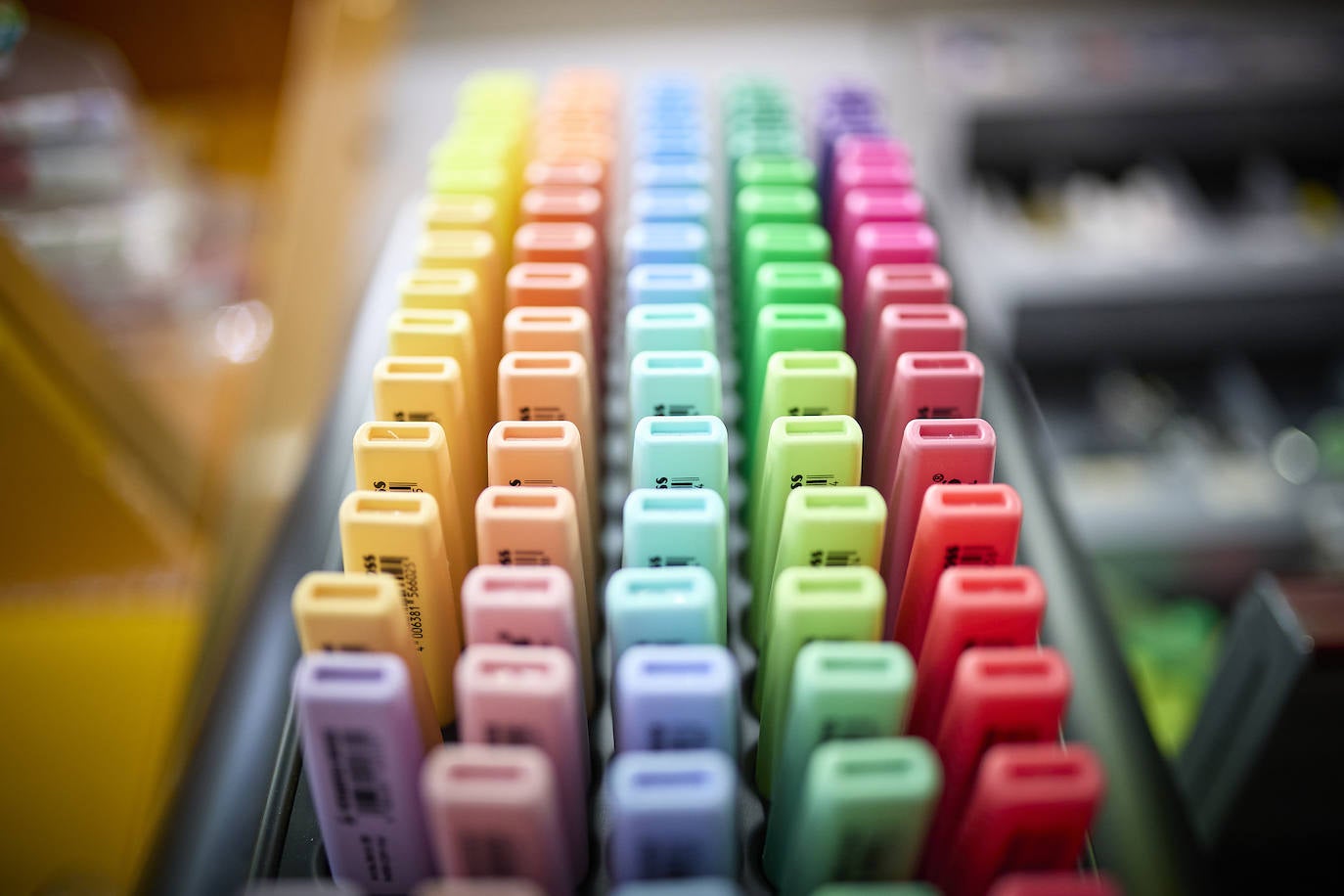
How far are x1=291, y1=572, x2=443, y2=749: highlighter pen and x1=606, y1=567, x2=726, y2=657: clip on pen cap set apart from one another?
0.09 metres

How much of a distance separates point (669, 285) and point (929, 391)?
0.57 feet

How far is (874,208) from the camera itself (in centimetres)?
64

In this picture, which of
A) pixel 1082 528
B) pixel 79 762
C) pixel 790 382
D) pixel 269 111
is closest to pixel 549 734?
pixel 790 382

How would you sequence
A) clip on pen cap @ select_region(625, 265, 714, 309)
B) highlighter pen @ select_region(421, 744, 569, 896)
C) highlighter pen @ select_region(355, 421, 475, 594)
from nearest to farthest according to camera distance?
1. highlighter pen @ select_region(421, 744, 569, 896)
2. highlighter pen @ select_region(355, 421, 475, 594)
3. clip on pen cap @ select_region(625, 265, 714, 309)

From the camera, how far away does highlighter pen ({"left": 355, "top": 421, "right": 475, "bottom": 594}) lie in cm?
46

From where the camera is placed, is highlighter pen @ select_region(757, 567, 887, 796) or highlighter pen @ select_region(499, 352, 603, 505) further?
highlighter pen @ select_region(499, 352, 603, 505)

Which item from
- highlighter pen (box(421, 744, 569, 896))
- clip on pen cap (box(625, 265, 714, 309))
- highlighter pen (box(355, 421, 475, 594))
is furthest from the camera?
clip on pen cap (box(625, 265, 714, 309))

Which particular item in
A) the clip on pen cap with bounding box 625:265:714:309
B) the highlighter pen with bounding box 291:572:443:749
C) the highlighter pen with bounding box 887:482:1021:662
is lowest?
the highlighter pen with bounding box 291:572:443:749

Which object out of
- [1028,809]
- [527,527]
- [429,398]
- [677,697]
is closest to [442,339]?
[429,398]

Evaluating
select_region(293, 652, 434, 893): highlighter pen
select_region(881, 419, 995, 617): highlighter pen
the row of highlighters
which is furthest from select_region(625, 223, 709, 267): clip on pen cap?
select_region(293, 652, 434, 893): highlighter pen

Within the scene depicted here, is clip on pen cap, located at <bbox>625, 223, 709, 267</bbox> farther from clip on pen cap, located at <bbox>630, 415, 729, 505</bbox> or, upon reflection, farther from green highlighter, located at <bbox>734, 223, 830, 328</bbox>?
clip on pen cap, located at <bbox>630, 415, 729, 505</bbox>

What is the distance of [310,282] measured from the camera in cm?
88

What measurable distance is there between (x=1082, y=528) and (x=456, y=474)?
939 millimetres

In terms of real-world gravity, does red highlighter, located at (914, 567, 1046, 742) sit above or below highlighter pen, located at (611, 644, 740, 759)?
above
